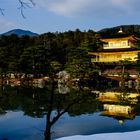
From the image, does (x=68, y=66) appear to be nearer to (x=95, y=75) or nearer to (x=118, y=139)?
(x=95, y=75)

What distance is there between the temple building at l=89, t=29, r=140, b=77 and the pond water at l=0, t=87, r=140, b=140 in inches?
744

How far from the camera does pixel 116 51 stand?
1720 inches

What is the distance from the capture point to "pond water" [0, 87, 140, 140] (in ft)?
45.6

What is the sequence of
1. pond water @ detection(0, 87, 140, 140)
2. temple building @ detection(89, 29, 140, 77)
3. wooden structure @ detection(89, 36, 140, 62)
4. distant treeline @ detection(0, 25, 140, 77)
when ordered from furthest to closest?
wooden structure @ detection(89, 36, 140, 62)
temple building @ detection(89, 29, 140, 77)
distant treeline @ detection(0, 25, 140, 77)
pond water @ detection(0, 87, 140, 140)

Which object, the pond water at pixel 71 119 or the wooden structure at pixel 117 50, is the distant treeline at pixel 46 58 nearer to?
the wooden structure at pixel 117 50

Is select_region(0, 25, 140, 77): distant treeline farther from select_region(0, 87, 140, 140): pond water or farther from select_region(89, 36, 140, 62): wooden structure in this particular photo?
select_region(0, 87, 140, 140): pond water

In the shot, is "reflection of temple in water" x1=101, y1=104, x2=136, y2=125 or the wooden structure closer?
"reflection of temple in water" x1=101, y1=104, x2=136, y2=125

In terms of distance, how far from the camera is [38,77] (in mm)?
44750

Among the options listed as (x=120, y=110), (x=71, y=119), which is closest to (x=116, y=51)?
Result: (x=120, y=110)

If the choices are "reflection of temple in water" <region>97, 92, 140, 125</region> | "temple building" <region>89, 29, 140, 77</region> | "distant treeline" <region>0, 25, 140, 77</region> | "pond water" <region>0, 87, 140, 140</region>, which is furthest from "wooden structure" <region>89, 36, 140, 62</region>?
"reflection of temple in water" <region>97, 92, 140, 125</region>

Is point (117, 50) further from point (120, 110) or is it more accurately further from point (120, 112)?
point (120, 112)

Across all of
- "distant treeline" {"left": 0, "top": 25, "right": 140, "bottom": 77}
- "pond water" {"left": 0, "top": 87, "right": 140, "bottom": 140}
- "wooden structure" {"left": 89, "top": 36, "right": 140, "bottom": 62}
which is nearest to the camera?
"pond water" {"left": 0, "top": 87, "right": 140, "bottom": 140}

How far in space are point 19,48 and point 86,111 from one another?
108ft

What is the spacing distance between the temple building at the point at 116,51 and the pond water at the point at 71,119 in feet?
62.0
